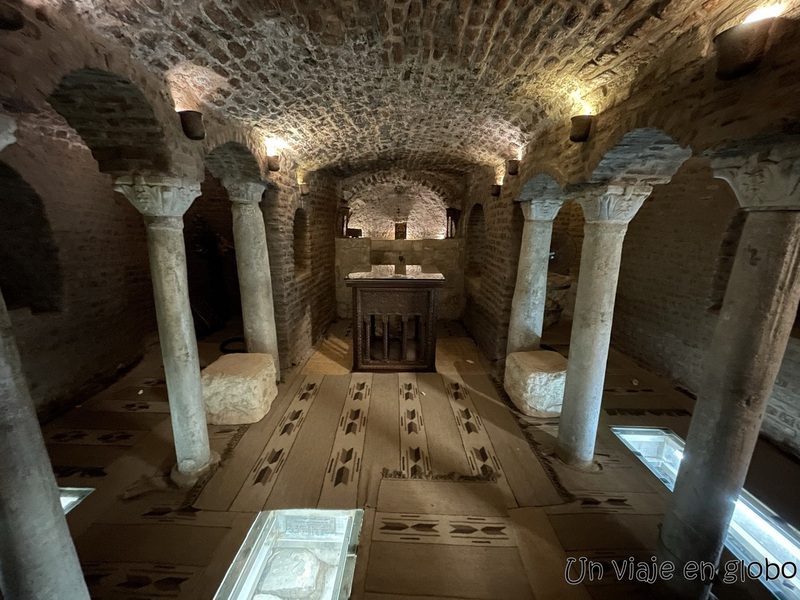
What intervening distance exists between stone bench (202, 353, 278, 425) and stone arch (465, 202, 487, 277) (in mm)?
5847

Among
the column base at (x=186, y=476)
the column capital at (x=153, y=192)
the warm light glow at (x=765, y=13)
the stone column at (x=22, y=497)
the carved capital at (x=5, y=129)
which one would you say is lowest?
the column base at (x=186, y=476)

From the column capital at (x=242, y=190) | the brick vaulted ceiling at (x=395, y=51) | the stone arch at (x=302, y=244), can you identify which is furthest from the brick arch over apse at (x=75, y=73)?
the stone arch at (x=302, y=244)

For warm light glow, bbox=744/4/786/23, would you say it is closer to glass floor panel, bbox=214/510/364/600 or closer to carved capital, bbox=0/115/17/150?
carved capital, bbox=0/115/17/150

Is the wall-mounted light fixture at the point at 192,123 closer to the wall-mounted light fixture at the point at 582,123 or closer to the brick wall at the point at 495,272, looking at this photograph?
the wall-mounted light fixture at the point at 582,123

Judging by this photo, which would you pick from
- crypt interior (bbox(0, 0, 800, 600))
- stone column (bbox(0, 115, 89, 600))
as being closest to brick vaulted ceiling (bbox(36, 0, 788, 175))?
crypt interior (bbox(0, 0, 800, 600))

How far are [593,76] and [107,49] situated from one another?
3524 mm

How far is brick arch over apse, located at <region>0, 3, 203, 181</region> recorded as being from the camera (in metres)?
1.61

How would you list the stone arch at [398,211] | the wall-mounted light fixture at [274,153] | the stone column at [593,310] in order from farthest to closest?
the stone arch at [398,211] < the wall-mounted light fixture at [274,153] < the stone column at [593,310]

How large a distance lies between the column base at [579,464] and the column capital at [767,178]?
261cm

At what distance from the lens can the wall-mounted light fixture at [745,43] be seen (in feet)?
5.02

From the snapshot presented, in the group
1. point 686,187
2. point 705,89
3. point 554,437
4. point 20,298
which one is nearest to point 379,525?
point 554,437

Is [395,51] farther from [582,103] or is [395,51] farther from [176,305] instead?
[176,305]

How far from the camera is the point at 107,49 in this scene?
2.10m

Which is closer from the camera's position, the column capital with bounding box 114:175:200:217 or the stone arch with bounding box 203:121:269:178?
the column capital with bounding box 114:175:200:217
